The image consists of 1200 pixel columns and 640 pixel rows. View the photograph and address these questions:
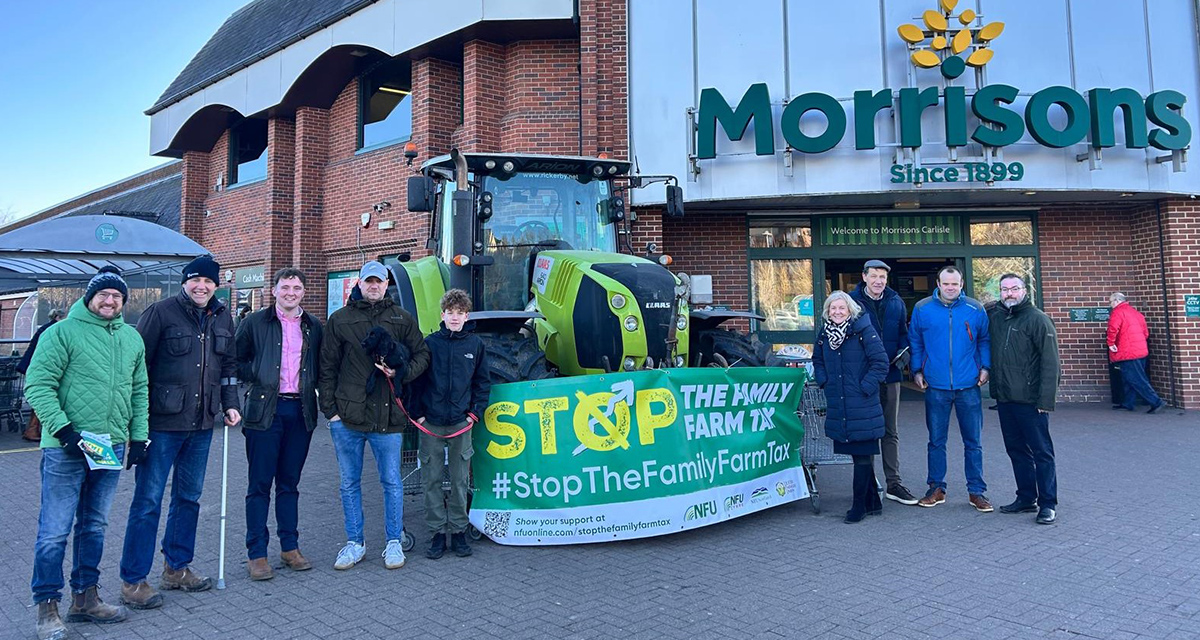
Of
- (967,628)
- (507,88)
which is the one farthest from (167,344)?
(507,88)

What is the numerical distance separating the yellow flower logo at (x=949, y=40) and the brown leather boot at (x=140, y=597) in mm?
11365

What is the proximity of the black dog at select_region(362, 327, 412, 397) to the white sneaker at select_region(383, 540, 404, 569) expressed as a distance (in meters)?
1.05

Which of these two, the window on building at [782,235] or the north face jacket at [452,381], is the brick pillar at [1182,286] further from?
the north face jacket at [452,381]

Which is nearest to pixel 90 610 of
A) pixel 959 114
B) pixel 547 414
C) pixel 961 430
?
pixel 547 414

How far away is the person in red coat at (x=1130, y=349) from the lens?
37.8 ft

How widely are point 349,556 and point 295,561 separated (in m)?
0.34

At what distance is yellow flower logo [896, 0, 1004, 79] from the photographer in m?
10.9

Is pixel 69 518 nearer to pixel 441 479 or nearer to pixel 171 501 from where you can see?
pixel 171 501

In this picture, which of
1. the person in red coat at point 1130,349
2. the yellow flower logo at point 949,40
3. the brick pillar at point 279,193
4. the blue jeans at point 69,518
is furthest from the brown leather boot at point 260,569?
the person in red coat at point 1130,349

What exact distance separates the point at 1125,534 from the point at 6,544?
324 inches

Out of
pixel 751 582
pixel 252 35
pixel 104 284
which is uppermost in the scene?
pixel 252 35

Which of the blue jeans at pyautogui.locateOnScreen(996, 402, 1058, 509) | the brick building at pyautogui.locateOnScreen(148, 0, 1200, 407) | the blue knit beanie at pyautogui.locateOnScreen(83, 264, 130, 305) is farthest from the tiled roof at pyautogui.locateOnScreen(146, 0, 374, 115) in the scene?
the blue jeans at pyautogui.locateOnScreen(996, 402, 1058, 509)

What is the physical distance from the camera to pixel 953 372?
6.19 m

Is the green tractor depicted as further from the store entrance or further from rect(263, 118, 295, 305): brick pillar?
rect(263, 118, 295, 305): brick pillar
